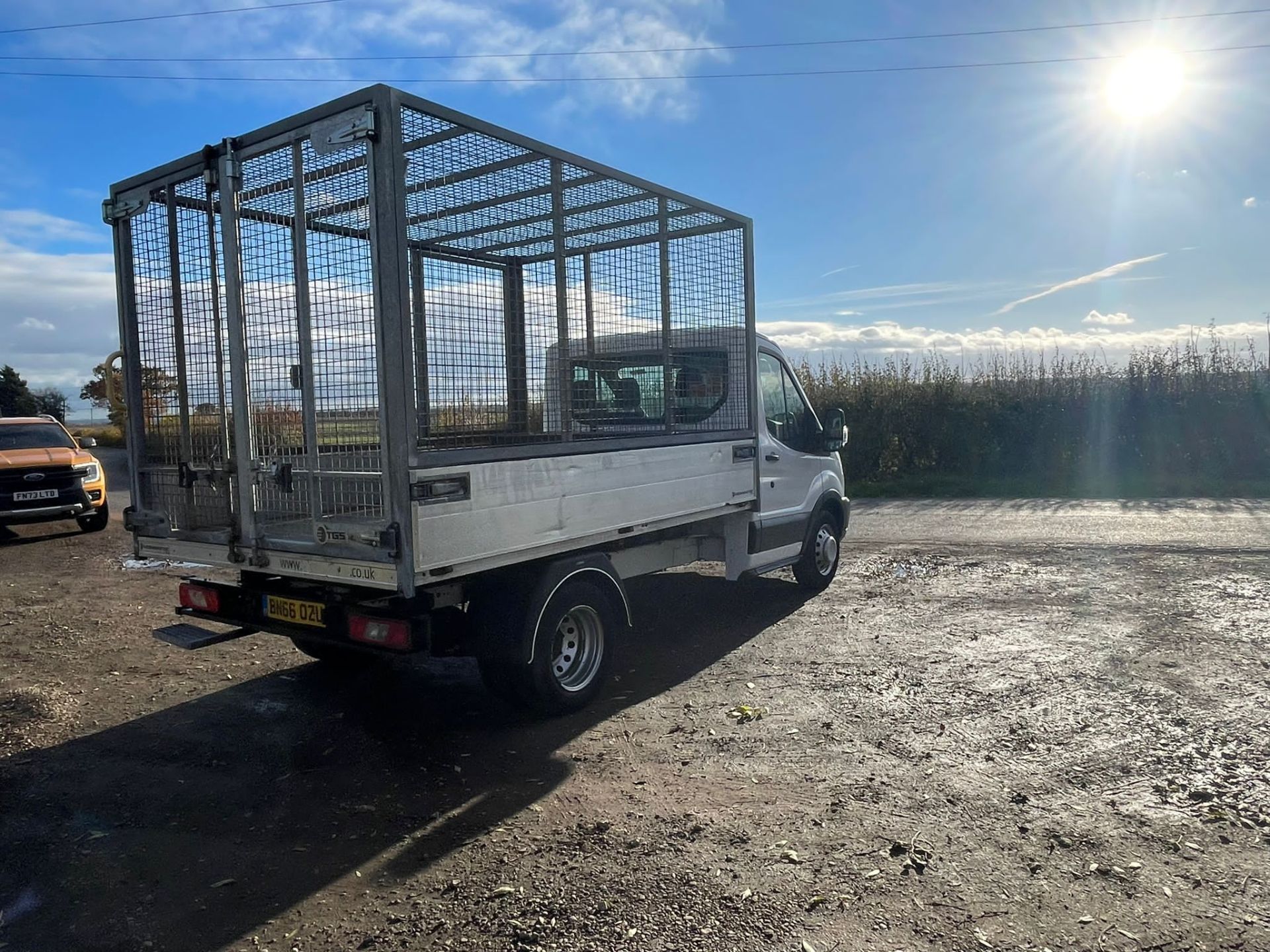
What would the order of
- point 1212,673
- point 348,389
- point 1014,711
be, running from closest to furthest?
1. point 348,389
2. point 1014,711
3. point 1212,673

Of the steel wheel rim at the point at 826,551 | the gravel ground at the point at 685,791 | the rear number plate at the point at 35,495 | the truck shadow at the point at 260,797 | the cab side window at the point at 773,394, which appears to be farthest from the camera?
the rear number plate at the point at 35,495

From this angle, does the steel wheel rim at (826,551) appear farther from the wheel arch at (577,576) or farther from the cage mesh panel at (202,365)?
the cage mesh panel at (202,365)

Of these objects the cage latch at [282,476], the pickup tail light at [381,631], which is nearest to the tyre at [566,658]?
the pickup tail light at [381,631]

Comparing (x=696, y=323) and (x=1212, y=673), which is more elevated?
(x=696, y=323)

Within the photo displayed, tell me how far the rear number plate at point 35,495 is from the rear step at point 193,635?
9375 millimetres

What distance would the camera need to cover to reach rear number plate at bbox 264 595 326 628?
4875mm

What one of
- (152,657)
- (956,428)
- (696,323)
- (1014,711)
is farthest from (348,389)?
(956,428)

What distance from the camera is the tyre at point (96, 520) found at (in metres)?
14.0

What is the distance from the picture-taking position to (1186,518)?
12867 millimetres

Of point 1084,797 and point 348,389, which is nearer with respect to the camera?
point 1084,797

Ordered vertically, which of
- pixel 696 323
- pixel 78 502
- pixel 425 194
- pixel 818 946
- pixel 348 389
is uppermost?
pixel 425 194

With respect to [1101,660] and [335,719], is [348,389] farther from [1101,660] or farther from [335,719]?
[1101,660]

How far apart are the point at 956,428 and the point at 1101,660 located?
14430 millimetres

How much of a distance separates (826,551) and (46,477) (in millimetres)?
11157
